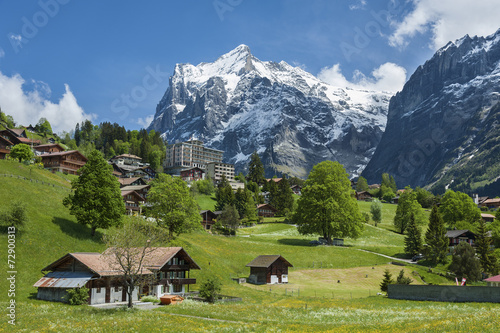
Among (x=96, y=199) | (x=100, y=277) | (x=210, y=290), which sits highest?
(x=96, y=199)

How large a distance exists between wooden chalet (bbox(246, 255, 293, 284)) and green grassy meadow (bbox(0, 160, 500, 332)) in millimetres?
2364

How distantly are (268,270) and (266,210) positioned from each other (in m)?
76.6

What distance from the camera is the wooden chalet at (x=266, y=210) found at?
462 feet

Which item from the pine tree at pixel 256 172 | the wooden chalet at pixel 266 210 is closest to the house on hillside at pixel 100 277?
the wooden chalet at pixel 266 210

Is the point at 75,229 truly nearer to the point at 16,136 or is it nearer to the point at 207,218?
the point at 207,218

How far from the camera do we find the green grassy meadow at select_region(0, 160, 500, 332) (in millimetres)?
29266

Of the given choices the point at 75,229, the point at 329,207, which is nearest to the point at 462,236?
the point at 329,207

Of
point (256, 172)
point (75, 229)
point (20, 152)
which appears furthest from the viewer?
point (256, 172)

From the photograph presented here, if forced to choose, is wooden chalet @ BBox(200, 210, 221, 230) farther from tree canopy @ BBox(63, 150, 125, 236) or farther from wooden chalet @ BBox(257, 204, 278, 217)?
tree canopy @ BBox(63, 150, 125, 236)

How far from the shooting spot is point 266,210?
468 feet

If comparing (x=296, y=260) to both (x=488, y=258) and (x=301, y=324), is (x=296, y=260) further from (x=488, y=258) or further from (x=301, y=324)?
(x=301, y=324)

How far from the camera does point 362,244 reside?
9600 cm

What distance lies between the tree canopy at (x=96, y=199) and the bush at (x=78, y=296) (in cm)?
1959

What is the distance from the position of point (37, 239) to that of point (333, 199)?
58658mm
